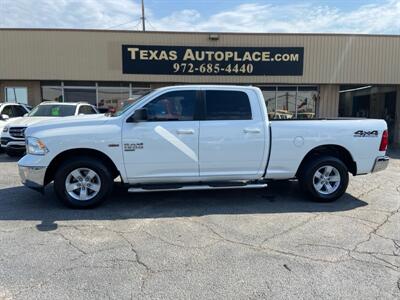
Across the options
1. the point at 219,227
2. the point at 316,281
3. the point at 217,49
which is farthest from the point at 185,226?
the point at 217,49

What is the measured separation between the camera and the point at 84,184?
17.4ft

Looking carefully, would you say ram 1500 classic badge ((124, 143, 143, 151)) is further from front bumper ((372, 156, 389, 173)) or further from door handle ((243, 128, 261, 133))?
front bumper ((372, 156, 389, 173))

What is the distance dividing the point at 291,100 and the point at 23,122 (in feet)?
37.0

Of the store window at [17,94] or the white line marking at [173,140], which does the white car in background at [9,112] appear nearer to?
the store window at [17,94]

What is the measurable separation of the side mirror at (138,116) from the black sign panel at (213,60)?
9477 mm

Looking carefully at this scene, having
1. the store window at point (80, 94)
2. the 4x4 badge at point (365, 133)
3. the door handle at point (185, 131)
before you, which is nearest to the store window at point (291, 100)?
the store window at point (80, 94)

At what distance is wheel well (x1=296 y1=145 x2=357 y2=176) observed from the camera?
586 cm

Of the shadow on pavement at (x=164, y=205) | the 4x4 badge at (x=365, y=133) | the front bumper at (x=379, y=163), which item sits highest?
the 4x4 badge at (x=365, y=133)

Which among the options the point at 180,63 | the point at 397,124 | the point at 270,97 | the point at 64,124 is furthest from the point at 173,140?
the point at 397,124

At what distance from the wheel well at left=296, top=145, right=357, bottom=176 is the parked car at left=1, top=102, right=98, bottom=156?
733 cm

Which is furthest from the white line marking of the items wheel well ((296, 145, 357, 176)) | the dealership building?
the dealership building

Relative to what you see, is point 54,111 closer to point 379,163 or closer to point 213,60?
point 213,60

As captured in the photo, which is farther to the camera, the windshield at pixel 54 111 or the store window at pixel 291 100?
the store window at pixel 291 100

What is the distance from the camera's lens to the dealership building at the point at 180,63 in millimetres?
13852
